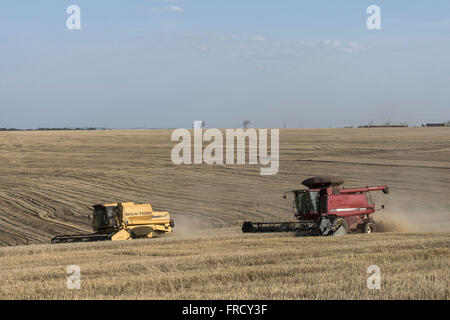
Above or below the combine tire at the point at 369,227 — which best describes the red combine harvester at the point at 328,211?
above

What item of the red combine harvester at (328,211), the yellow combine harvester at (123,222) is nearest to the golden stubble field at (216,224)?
the red combine harvester at (328,211)

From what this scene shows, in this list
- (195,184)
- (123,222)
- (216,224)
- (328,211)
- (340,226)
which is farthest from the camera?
(195,184)

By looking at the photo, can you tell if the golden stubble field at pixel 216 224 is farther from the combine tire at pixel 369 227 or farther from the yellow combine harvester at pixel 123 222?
the yellow combine harvester at pixel 123 222

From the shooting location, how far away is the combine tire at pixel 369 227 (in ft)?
77.5

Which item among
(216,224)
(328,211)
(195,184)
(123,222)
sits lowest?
(216,224)

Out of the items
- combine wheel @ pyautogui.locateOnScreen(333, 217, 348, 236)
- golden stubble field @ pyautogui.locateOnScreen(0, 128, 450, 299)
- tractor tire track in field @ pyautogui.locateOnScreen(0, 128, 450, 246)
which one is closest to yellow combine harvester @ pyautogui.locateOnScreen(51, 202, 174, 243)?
tractor tire track in field @ pyautogui.locateOnScreen(0, 128, 450, 246)

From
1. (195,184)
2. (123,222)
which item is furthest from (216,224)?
(195,184)

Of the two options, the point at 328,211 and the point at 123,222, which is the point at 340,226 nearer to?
the point at 328,211

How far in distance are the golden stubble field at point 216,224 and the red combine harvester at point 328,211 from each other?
45.3 inches

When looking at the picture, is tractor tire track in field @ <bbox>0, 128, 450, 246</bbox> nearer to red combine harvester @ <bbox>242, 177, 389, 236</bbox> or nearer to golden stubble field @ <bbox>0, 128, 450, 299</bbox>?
golden stubble field @ <bbox>0, 128, 450, 299</bbox>

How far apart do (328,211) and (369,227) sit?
1.99 m

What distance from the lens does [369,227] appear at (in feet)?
78.1

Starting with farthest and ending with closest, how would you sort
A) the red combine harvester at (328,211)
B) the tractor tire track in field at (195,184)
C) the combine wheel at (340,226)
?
the tractor tire track in field at (195,184), the red combine harvester at (328,211), the combine wheel at (340,226)
